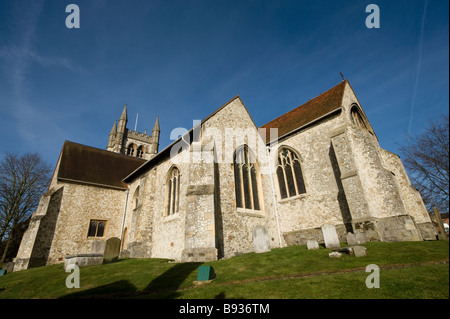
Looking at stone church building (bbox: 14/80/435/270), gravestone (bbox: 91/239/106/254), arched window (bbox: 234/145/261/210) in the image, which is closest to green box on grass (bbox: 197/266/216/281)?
stone church building (bbox: 14/80/435/270)

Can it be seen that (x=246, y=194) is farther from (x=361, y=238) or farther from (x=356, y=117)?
(x=356, y=117)

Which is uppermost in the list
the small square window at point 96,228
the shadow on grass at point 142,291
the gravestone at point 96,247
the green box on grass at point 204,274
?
the small square window at point 96,228

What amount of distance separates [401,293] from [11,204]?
28.9m

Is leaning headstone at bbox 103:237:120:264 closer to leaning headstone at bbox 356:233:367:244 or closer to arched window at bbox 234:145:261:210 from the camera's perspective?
arched window at bbox 234:145:261:210

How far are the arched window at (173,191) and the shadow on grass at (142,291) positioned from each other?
579 centimetres

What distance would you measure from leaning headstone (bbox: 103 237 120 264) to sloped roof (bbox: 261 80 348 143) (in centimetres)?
1204

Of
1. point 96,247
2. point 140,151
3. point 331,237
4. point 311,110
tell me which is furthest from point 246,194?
point 140,151

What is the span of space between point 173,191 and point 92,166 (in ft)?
36.4

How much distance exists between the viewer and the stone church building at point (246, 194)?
35.0 feet

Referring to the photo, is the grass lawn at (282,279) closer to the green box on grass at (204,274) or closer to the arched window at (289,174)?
the green box on grass at (204,274)

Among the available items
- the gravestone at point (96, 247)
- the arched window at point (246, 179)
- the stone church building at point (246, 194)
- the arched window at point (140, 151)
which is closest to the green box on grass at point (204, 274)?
the stone church building at point (246, 194)

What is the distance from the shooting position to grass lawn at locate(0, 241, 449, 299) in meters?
4.56

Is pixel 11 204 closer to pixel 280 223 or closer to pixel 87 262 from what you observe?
pixel 87 262

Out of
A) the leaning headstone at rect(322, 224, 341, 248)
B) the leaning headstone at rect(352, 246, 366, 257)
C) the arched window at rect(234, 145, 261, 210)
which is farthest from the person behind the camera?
the arched window at rect(234, 145, 261, 210)
